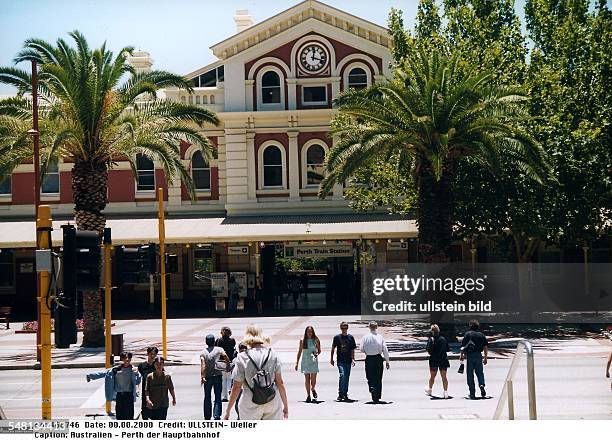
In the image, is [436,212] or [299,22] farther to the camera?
[299,22]

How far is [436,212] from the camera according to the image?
94.5 feet

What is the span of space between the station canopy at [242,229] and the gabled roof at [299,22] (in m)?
7.26

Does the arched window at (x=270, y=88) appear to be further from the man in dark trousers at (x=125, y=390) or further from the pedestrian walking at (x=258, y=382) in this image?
the pedestrian walking at (x=258, y=382)

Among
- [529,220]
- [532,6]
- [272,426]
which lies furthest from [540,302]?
[272,426]

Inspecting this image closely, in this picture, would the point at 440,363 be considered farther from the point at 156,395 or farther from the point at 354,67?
the point at 354,67

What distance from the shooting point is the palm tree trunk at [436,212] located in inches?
1134

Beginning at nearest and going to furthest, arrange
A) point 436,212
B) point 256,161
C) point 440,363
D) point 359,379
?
point 440,363, point 359,379, point 436,212, point 256,161

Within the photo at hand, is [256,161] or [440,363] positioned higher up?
[256,161]

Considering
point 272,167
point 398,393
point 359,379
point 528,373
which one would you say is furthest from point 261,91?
point 528,373

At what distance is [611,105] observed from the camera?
3195 cm

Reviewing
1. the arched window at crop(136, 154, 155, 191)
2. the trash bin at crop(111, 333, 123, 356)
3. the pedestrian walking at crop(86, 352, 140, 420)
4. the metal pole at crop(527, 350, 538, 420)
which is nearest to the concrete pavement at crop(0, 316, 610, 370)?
the trash bin at crop(111, 333, 123, 356)

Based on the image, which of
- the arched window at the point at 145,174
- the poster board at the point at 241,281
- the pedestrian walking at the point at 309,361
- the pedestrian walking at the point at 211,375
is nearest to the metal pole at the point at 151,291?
the poster board at the point at 241,281

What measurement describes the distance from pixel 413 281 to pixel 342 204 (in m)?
10.2

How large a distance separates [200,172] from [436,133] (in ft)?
59.3
